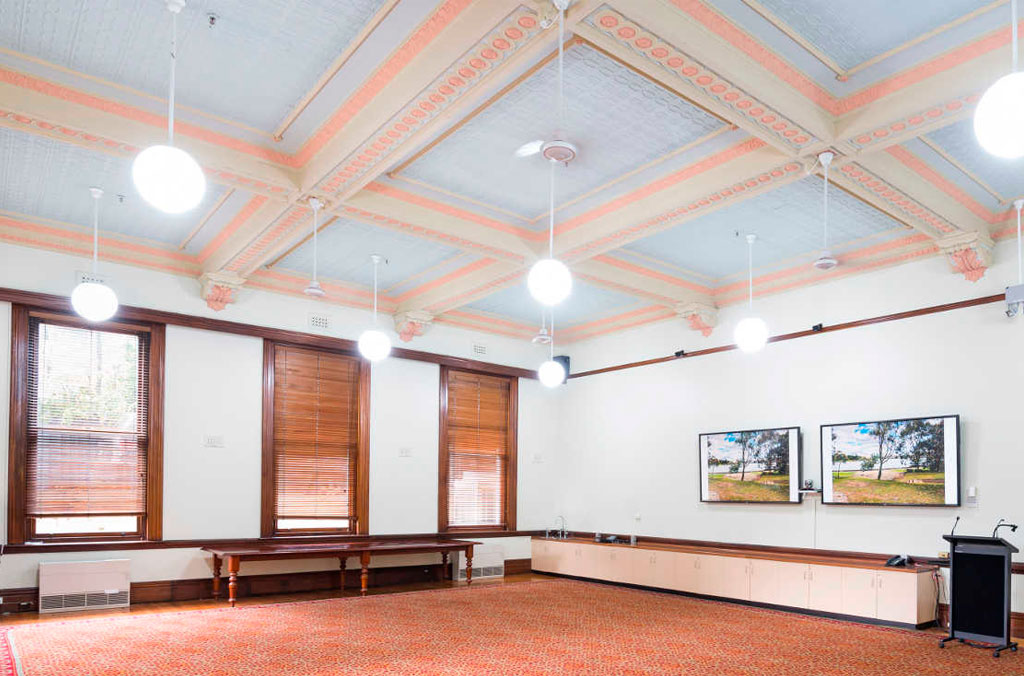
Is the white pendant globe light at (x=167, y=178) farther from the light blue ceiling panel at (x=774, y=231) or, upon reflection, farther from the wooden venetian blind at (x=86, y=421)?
the wooden venetian blind at (x=86, y=421)

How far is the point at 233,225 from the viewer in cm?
805

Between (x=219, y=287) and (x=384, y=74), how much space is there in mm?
4982

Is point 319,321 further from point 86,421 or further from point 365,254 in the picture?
point 86,421

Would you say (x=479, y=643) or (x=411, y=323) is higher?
(x=411, y=323)

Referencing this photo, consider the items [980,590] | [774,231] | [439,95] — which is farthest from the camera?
[774,231]

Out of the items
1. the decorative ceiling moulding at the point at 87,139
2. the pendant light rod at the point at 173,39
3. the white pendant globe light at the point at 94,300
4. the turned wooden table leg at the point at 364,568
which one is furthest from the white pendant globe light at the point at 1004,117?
the turned wooden table leg at the point at 364,568

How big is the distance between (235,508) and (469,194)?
500cm

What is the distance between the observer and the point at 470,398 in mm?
11891

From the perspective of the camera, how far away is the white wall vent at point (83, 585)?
7694 mm

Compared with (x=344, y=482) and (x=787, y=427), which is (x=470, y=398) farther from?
(x=787, y=427)

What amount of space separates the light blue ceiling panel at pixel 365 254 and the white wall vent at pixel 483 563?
4.19 meters

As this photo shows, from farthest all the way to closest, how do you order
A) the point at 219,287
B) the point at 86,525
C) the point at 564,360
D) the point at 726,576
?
the point at 564,360, the point at 219,287, the point at 726,576, the point at 86,525

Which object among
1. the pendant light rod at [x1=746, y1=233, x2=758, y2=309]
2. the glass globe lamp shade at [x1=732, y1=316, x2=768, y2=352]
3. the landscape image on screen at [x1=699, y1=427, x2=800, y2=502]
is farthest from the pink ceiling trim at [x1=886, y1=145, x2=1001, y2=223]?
the landscape image on screen at [x1=699, y1=427, x2=800, y2=502]

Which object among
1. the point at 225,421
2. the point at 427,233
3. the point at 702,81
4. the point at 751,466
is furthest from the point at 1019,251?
the point at 225,421
